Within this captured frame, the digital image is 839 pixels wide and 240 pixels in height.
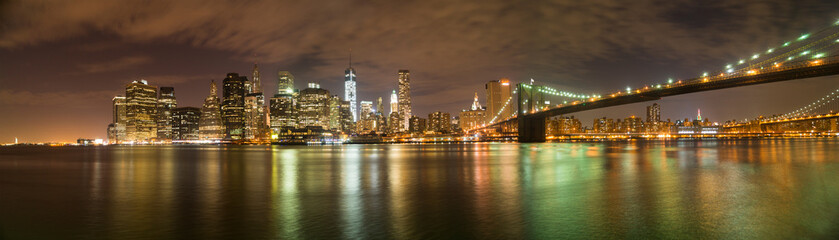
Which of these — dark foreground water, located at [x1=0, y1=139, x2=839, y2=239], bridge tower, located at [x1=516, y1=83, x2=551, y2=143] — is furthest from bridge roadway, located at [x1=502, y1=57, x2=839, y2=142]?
dark foreground water, located at [x1=0, y1=139, x2=839, y2=239]

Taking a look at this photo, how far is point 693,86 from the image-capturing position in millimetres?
55875

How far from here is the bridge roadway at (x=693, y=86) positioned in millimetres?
44144

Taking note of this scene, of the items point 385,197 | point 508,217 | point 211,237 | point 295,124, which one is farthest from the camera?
point 295,124

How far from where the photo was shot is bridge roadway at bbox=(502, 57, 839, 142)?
4414 centimetres

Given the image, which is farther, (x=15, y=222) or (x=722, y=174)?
(x=722, y=174)

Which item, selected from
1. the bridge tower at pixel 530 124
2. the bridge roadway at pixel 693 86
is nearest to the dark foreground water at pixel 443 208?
the bridge roadway at pixel 693 86

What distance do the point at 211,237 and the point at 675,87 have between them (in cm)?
5850

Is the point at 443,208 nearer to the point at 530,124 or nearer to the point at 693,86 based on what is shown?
the point at 693,86

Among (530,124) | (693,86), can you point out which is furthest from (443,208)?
(530,124)

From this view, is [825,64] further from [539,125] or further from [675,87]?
[539,125]

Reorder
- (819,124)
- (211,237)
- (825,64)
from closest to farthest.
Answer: (211,237) → (825,64) → (819,124)

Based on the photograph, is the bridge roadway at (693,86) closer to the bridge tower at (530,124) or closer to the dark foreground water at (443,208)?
the bridge tower at (530,124)

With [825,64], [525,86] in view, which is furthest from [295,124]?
[825,64]

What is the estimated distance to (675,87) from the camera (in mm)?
57688
